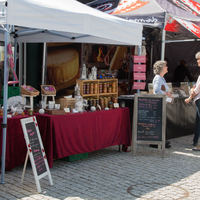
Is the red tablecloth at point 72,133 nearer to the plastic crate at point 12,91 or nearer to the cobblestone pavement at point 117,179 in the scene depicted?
the cobblestone pavement at point 117,179

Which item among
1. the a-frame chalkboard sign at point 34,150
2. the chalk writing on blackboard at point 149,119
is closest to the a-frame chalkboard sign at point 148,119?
the chalk writing on blackboard at point 149,119

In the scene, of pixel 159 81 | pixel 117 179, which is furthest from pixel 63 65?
pixel 117 179

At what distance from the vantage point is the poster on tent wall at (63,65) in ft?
31.0

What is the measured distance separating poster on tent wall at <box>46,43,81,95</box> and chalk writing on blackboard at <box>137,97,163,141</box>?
12.4 ft

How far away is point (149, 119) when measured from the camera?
6.17 m

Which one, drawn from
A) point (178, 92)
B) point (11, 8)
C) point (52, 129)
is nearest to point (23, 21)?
point (11, 8)

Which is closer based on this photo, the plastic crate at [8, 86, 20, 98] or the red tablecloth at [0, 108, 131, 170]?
the red tablecloth at [0, 108, 131, 170]

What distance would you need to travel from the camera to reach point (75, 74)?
9570 millimetres

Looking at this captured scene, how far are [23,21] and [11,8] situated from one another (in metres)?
0.20

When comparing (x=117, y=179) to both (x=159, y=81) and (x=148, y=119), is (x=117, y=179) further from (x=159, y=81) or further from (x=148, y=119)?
(x=159, y=81)

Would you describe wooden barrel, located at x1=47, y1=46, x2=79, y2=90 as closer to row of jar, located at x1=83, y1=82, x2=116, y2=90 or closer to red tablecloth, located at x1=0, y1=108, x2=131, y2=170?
row of jar, located at x1=83, y1=82, x2=116, y2=90

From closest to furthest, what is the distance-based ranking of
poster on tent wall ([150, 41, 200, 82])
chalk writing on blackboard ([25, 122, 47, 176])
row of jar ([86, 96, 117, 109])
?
chalk writing on blackboard ([25, 122, 47, 176])
row of jar ([86, 96, 117, 109])
poster on tent wall ([150, 41, 200, 82])

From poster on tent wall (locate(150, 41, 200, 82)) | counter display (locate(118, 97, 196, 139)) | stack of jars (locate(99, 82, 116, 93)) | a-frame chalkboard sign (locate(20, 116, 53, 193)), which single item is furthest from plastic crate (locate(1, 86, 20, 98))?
poster on tent wall (locate(150, 41, 200, 82))

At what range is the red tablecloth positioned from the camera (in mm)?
4867
